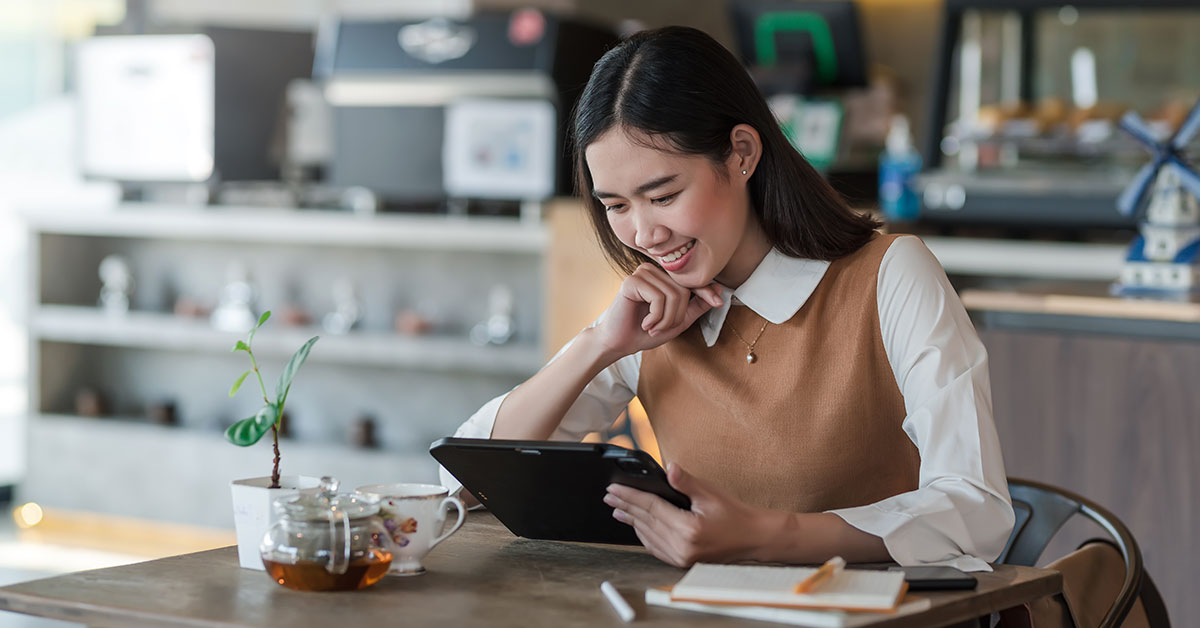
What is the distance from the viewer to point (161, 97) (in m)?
4.71

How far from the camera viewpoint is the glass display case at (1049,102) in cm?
384

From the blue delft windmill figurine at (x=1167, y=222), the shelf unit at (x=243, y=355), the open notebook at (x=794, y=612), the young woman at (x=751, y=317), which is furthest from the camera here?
the shelf unit at (x=243, y=355)

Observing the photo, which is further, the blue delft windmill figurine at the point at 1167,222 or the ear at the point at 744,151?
the blue delft windmill figurine at the point at 1167,222

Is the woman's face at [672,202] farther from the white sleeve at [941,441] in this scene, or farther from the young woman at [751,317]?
the white sleeve at [941,441]

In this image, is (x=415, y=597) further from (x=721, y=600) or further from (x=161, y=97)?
(x=161, y=97)

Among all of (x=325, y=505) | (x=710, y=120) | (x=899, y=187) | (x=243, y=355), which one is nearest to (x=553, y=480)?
(x=325, y=505)

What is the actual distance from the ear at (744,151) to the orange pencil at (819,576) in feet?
1.90

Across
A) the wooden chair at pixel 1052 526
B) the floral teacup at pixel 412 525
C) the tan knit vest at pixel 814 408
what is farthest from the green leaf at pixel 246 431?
the wooden chair at pixel 1052 526

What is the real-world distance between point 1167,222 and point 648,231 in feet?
5.73

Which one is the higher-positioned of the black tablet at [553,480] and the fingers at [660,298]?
the fingers at [660,298]

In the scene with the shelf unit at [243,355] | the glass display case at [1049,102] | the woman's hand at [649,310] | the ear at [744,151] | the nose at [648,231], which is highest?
the glass display case at [1049,102]

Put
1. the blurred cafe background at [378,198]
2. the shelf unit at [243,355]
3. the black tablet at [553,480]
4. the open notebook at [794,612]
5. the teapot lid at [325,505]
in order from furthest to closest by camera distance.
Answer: the shelf unit at [243,355] → the blurred cafe background at [378,198] → the black tablet at [553,480] → the teapot lid at [325,505] → the open notebook at [794,612]

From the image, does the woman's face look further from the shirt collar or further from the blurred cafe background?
the blurred cafe background

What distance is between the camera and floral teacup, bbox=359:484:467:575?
4.39 ft
